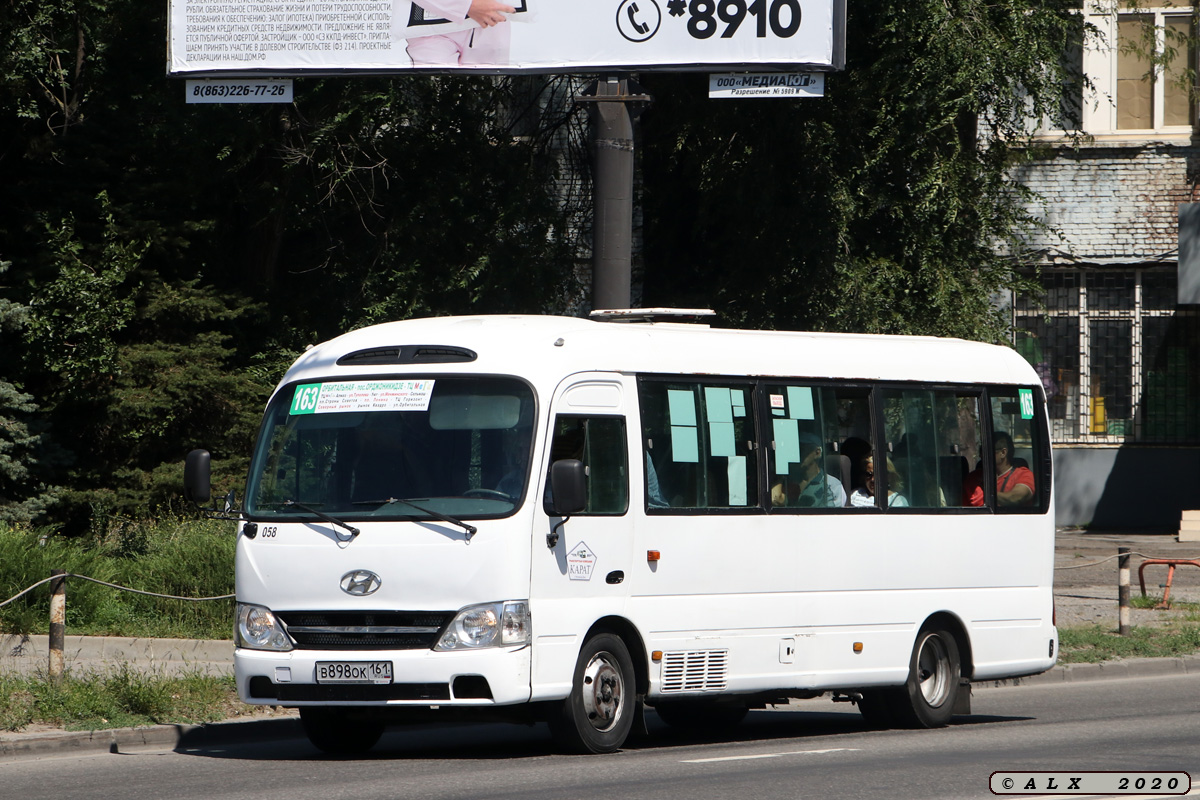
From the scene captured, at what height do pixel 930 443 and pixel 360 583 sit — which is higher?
pixel 930 443

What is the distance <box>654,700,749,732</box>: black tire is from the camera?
12609 millimetres

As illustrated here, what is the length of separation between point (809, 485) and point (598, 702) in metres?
2.47

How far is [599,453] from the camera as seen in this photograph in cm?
1094

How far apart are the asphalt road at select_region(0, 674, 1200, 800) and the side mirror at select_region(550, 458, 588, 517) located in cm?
147

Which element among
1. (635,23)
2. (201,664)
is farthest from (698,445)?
(635,23)

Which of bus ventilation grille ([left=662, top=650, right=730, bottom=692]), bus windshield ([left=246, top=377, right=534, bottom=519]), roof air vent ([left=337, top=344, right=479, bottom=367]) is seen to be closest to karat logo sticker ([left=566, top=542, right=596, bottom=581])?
bus windshield ([left=246, top=377, right=534, bottom=519])

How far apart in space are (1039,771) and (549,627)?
9.29 feet

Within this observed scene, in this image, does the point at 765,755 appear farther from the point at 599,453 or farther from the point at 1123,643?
the point at 1123,643

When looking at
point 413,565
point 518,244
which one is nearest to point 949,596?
point 413,565

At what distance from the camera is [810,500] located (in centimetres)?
1233

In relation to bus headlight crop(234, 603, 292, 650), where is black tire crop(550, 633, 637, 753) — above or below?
below

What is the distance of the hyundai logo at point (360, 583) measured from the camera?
33.8ft

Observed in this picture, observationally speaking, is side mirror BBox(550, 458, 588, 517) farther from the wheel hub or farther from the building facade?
the building facade

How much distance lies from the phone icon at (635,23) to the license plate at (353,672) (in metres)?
9.98
